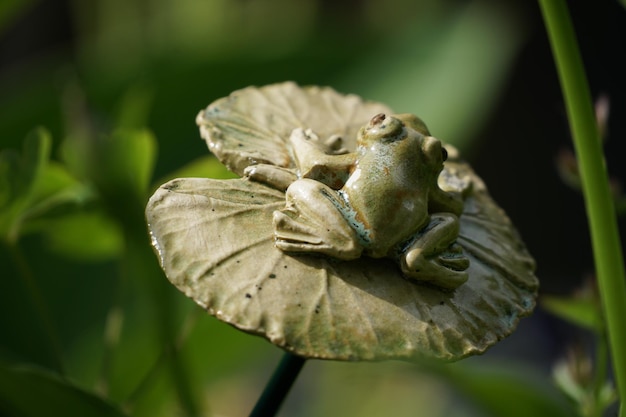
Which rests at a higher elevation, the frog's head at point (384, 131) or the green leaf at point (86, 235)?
the frog's head at point (384, 131)

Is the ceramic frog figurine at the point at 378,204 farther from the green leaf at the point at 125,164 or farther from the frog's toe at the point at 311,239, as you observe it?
the green leaf at the point at 125,164

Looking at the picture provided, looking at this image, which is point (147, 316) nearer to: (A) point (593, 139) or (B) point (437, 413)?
(B) point (437, 413)

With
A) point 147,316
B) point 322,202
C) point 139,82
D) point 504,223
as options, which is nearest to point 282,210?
point 322,202

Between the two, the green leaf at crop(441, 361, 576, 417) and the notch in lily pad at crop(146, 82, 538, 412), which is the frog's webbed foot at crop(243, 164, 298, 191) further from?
the green leaf at crop(441, 361, 576, 417)

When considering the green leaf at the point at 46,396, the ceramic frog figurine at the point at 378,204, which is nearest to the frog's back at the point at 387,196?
the ceramic frog figurine at the point at 378,204

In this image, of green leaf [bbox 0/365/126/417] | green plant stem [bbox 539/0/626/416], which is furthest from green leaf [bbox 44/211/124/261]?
green plant stem [bbox 539/0/626/416]
